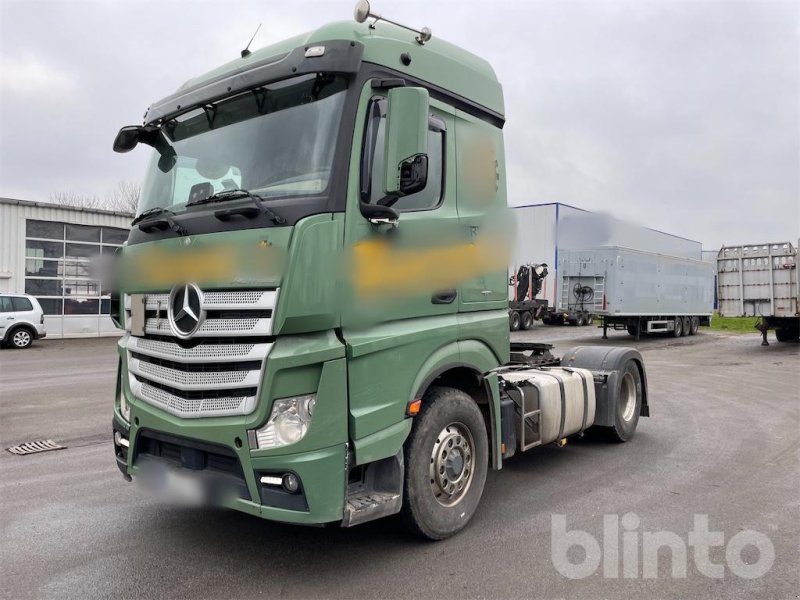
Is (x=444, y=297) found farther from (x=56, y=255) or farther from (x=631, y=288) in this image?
(x=56, y=255)

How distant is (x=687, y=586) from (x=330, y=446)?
2.20 m

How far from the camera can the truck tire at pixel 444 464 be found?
3814 mm

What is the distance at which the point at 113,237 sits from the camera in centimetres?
2483

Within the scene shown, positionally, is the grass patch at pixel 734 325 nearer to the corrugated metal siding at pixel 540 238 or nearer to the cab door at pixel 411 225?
the corrugated metal siding at pixel 540 238

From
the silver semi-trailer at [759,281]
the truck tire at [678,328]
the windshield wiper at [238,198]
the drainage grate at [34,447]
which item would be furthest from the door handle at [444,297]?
the truck tire at [678,328]

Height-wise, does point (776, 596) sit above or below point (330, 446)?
below

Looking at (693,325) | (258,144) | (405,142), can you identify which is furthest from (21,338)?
(693,325)

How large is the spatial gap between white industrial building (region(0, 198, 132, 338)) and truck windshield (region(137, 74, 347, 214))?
1986cm

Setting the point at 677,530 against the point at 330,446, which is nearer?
the point at 330,446

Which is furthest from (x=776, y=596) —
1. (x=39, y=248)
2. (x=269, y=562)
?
(x=39, y=248)

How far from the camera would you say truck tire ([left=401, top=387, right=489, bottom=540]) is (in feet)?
12.5

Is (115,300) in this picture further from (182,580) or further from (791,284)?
(791,284)

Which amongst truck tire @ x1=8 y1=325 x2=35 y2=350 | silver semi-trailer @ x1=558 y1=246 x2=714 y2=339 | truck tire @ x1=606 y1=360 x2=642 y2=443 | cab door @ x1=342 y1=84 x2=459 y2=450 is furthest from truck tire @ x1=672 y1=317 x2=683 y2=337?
cab door @ x1=342 y1=84 x2=459 y2=450

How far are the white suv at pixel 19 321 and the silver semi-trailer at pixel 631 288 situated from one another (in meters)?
19.0
